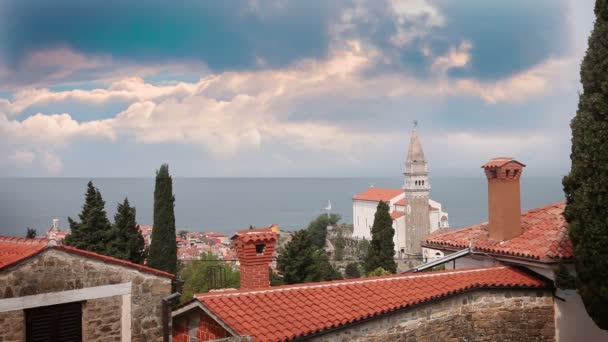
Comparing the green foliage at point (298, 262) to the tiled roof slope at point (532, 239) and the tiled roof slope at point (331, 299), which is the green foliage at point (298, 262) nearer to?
the tiled roof slope at point (532, 239)

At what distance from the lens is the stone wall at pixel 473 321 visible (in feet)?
24.9

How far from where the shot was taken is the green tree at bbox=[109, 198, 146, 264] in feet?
79.6

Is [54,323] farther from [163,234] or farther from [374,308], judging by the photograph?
[163,234]

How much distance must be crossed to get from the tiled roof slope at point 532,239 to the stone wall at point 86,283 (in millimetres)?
6282

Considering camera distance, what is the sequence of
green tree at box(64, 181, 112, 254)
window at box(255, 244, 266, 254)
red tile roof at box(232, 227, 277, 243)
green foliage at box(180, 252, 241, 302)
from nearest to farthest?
1. red tile roof at box(232, 227, 277, 243)
2. window at box(255, 244, 266, 254)
3. green tree at box(64, 181, 112, 254)
4. green foliage at box(180, 252, 241, 302)

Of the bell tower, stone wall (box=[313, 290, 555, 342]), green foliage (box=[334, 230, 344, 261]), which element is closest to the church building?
the bell tower

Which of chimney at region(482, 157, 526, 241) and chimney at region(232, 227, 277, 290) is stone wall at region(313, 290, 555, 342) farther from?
chimney at region(232, 227, 277, 290)

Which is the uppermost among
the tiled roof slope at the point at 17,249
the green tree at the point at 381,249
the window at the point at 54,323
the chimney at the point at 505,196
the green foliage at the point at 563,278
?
the chimney at the point at 505,196

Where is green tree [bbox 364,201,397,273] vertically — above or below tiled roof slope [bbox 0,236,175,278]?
below

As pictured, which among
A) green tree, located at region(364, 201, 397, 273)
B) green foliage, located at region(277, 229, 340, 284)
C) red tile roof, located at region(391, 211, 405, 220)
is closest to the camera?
green foliage, located at region(277, 229, 340, 284)

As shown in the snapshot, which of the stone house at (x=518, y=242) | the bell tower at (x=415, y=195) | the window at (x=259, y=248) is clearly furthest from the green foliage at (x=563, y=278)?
the bell tower at (x=415, y=195)

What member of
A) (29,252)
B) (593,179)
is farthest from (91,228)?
(593,179)

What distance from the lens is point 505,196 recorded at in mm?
10141

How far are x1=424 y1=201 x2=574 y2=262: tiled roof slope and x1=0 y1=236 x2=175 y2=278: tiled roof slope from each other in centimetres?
628
